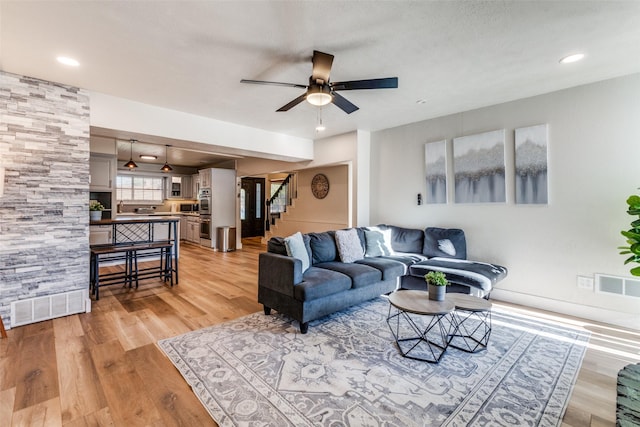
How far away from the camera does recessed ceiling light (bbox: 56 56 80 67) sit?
2.76 metres

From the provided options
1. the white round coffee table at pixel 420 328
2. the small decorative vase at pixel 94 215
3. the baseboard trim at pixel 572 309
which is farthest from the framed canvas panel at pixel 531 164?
the small decorative vase at pixel 94 215

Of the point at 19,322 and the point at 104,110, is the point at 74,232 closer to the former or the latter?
the point at 19,322

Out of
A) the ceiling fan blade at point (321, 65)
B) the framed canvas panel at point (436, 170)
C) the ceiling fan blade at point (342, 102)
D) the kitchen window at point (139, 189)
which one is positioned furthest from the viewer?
the kitchen window at point (139, 189)

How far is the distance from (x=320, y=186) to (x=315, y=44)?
475 centimetres

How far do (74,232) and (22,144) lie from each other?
109cm

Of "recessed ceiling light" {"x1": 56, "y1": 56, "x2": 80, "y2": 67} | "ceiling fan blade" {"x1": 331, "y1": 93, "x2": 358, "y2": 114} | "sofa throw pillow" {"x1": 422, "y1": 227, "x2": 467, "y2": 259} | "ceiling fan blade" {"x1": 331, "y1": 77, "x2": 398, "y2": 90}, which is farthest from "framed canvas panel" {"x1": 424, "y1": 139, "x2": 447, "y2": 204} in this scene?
"recessed ceiling light" {"x1": 56, "y1": 56, "x2": 80, "y2": 67}

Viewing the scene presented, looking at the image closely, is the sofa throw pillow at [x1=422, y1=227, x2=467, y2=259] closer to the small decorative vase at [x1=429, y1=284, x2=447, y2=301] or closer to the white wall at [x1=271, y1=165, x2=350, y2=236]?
the small decorative vase at [x1=429, y1=284, x2=447, y2=301]

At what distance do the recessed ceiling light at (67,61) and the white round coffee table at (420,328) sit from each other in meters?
3.87

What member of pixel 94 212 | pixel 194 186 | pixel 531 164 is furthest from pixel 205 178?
pixel 531 164

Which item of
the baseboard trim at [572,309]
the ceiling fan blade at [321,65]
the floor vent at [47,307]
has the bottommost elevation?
the baseboard trim at [572,309]

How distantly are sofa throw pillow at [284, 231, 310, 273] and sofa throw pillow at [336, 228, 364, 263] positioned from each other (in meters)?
0.65

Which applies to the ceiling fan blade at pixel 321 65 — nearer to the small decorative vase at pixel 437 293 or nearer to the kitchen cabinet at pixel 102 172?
the small decorative vase at pixel 437 293

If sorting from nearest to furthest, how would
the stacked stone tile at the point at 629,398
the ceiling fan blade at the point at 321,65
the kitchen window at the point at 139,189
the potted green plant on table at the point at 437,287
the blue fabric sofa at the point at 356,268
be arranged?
1. the stacked stone tile at the point at 629,398
2. the ceiling fan blade at the point at 321,65
3. the potted green plant on table at the point at 437,287
4. the blue fabric sofa at the point at 356,268
5. the kitchen window at the point at 139,189

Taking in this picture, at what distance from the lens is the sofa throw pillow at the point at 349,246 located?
4.04m
